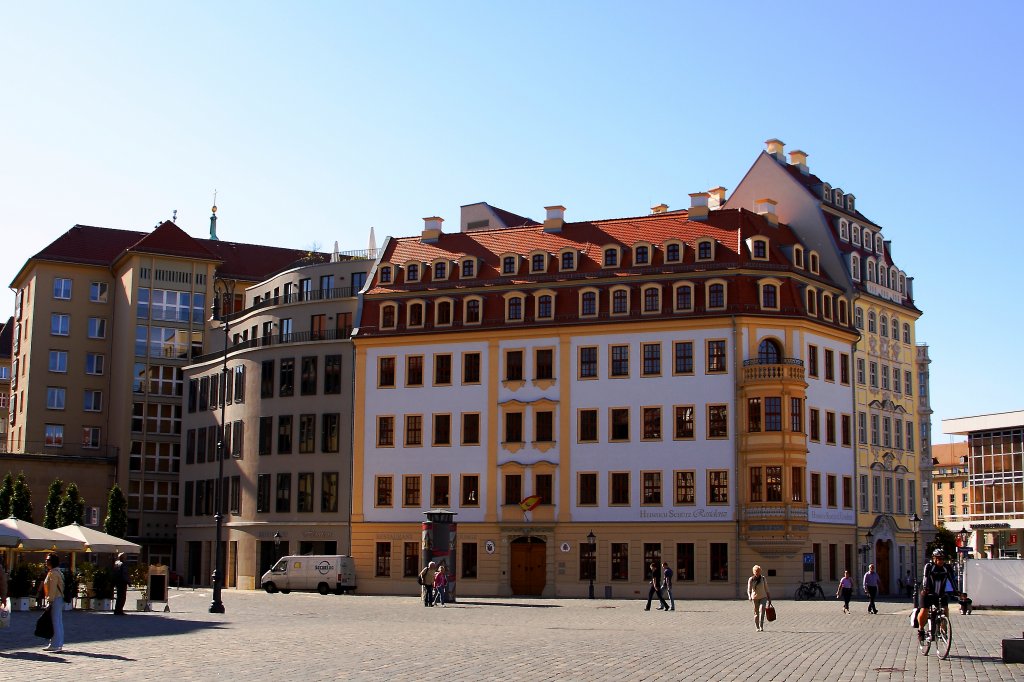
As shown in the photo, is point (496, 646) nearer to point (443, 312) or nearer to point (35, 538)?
point (35, 538)

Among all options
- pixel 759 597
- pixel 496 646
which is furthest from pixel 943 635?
pixel 759 597

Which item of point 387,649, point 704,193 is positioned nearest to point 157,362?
point 704,193

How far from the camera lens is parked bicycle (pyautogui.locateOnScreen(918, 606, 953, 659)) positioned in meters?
26.0

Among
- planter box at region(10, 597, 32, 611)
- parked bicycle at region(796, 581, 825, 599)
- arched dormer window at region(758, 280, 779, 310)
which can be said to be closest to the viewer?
planter box at region(10, 597, 32, 611)

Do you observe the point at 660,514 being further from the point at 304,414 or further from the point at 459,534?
the point at 304,414

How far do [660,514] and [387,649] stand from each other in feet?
131

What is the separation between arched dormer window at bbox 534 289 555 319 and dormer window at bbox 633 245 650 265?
471cm

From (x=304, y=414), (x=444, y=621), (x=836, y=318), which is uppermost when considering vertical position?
(x=836, y=318)

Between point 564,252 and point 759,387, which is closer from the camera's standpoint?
point 759,387

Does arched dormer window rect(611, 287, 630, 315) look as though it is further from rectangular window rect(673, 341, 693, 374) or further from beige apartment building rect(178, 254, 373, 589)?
beige apartment building rect(178, 254, 373, 589)

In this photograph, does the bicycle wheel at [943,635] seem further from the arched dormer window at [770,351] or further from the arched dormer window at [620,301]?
the arched dormer window at [620,301]

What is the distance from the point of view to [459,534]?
6950 centimetres

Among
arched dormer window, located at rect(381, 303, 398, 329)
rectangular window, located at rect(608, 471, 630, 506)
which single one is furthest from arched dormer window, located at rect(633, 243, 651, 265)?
arched dormer window, located at rect(381, 303, 398, 329)

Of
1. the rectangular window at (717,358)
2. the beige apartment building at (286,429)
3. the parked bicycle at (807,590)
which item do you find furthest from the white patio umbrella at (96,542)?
the parked bicycle at (807,590)
